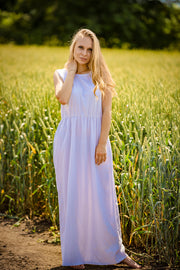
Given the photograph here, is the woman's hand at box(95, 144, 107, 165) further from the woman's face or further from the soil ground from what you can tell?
the soil ground

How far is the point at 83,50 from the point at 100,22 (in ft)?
73.2

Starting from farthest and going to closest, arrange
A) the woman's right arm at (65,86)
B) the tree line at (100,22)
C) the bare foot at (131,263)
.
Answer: the tree line at (100,22) < the bare foot at (131,263) < the woman's right arm at (65,86)

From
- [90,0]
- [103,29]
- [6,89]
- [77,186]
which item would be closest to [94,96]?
[77,186]

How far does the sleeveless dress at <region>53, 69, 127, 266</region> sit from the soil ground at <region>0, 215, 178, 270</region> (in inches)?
6.9

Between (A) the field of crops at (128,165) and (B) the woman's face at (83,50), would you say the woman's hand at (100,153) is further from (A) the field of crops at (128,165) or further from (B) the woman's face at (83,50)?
(B) the woman's face at (83,50)

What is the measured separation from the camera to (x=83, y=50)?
7.78 ft

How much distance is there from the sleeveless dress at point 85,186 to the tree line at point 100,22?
19941 millimetres

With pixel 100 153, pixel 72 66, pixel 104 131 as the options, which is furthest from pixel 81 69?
pixel 100 153

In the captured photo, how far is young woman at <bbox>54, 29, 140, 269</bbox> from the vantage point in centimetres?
233

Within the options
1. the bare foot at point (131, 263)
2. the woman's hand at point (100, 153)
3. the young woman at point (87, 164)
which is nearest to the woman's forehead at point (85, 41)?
the young woman at point (87, 164)

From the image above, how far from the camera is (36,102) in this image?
11.4ft

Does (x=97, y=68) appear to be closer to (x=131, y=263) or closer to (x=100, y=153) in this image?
(x=100, y=153)

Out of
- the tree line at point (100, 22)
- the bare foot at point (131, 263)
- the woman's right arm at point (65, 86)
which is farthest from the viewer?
the tree line at point (100, 22)

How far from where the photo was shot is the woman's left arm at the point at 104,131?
7.60 ft
